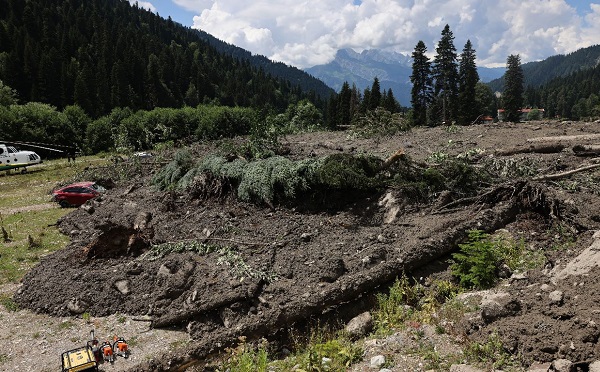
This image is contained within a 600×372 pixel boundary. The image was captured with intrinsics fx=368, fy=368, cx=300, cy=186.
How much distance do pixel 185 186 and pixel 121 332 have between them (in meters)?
7.81

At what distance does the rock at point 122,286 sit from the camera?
8.85 metres

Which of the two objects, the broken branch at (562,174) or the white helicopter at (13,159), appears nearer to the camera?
the broken branch at (562,174)

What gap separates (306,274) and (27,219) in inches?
605

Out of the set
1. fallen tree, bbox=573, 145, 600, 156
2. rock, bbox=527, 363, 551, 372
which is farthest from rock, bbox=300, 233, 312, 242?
fallen tree, bbox=573, 145, 600, 156

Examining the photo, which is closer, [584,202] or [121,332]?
[121,332]

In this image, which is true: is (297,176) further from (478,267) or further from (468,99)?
(468,99)

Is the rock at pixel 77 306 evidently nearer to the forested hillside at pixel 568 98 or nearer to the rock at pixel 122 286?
the rock at pixel 122 286

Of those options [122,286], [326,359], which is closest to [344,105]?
[122,286]

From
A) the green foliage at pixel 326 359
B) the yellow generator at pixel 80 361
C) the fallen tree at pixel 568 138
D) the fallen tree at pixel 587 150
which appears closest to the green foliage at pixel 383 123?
the fallen tree at pixel 568 138

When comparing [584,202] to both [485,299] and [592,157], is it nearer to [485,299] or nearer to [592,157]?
[592,157]

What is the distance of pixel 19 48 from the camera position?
72.5 meters

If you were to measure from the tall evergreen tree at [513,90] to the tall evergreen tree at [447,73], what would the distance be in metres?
11.2

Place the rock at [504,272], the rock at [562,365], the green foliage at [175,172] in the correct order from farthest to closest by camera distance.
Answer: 1. the green foliage at [175,172]
2. the rock at [504,272]
3. the rock at [562,365]

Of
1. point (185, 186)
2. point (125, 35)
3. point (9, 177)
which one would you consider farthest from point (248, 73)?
point (185, 186)
